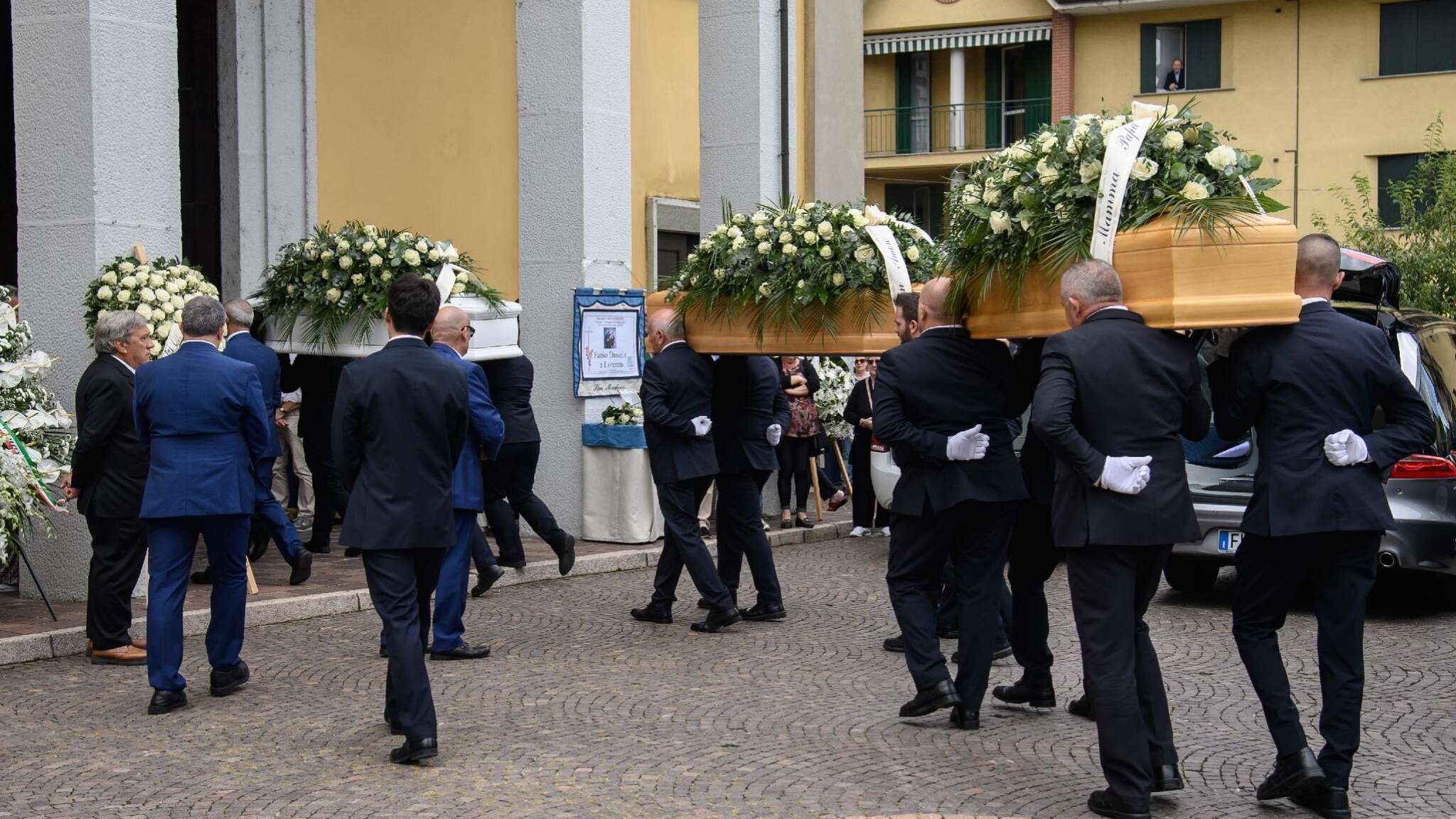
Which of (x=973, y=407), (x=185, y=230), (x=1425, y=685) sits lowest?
(x=1425, y=685)

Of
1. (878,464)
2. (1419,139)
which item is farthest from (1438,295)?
(878,464)

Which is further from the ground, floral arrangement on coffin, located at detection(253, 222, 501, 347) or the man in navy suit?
floral arrangement on coffin, located at detection(253, 222, 501, 347)

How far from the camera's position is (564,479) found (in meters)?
13.7

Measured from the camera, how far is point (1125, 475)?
567cm

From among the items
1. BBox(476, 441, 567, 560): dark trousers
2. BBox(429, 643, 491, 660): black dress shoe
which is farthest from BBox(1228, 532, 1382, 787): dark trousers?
BBox(476, 441, 567, 560): dark trousers

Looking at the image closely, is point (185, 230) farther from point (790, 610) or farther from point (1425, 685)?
point (1425, 685)

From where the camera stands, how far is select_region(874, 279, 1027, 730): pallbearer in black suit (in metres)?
7.05

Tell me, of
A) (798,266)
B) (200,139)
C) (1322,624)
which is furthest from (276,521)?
(1322,624)

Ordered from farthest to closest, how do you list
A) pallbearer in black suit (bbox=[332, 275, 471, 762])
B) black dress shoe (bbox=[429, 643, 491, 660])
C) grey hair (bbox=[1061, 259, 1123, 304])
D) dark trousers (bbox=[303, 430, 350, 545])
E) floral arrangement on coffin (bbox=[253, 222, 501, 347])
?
dark trousers (bbox=[303, 430, 350, 545]) < floral arrangement on coffin (bbox=[253, 222, 501, 347]) < black dress shoe (bbox=[429, 643, 491, 660]) < pallbearer in black suit (bbox=[332, 275, 471, 762]) < grey hair (bbox=[1061, 259, 1123, 304])

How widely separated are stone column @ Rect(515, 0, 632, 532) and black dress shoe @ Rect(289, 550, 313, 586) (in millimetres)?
3163

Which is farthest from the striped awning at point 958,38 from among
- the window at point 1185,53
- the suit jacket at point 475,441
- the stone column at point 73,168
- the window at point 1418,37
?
the suit jacket at point 475,441

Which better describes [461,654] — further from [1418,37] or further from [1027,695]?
[1418,37]

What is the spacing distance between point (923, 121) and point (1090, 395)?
114ft

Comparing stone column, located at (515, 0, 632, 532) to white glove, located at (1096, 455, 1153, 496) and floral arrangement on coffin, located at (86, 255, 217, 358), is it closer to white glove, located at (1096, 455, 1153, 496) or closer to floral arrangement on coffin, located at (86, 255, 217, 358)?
floral arrangement on coffin, located at (86, 255, 217, 358)
